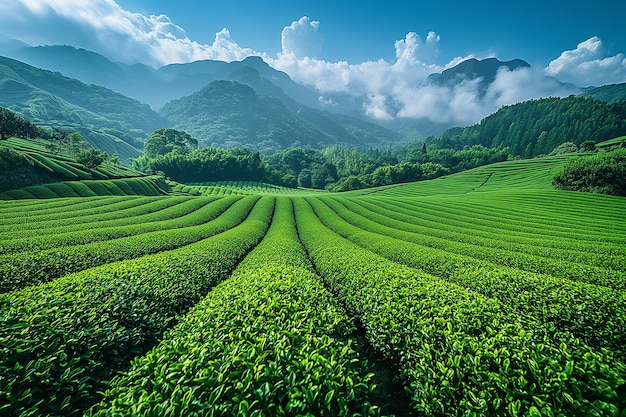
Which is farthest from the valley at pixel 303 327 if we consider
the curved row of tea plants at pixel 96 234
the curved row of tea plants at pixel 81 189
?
the curved row of tea plants at pixel 81 189

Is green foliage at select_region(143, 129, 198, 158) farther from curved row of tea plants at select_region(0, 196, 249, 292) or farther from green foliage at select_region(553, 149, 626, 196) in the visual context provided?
green foliage at select_region(553, 149, 626, 196)

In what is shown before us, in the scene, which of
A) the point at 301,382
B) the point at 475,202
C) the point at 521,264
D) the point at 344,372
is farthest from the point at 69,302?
the point at 475,202

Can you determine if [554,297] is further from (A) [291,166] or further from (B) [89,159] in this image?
(A) [291,166]

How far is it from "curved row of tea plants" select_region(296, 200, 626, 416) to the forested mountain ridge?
17313 cm

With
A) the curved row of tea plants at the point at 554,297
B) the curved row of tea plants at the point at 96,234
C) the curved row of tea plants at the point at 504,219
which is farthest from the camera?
the curved row of tea plants at the point at 504,219

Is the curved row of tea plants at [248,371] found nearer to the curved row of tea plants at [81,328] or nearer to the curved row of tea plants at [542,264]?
the curved row of tea plants at [81,328]

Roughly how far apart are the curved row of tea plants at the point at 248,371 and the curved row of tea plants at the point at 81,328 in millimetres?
1037

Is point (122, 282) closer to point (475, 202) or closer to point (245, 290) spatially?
point (245, 290)

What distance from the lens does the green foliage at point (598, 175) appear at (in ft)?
155

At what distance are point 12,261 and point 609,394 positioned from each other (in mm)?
19619

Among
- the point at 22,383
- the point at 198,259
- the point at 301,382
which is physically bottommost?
the point at 198,259

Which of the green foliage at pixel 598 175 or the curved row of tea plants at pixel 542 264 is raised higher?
the green foliage at pixel 598 175

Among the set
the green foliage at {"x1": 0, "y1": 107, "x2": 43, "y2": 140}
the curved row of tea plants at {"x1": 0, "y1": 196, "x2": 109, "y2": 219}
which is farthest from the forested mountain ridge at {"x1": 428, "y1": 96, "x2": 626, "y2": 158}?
the green foliage at {"x1": 0, "y1": 107, "x2": 43, "y2": 140}

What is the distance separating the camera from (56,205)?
28.6 metres
